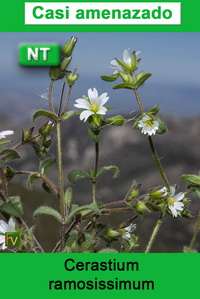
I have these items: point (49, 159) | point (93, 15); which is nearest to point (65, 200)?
point (49, 159)

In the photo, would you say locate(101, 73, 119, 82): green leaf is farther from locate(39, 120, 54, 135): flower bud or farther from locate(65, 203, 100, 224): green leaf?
locate(65, 203, 100, 224): green leaf

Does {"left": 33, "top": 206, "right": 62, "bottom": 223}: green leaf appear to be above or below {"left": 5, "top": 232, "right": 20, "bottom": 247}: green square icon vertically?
above

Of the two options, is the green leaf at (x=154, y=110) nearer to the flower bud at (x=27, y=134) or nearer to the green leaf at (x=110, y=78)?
the green leaf at (x=110, y=78)

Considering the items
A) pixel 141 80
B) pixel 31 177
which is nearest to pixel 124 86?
pixel 141 80

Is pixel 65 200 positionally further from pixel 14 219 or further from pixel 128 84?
pixel 128 84

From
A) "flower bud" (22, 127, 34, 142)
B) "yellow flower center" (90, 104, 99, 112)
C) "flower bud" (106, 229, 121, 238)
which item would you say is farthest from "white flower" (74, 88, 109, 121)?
"flower bud" (106, 229, 121, 238)

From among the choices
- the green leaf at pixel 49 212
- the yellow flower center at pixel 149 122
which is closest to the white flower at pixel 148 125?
the yellow flower center at pixel 149 122

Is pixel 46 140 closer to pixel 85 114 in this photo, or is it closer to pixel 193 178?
pixel 85 114
